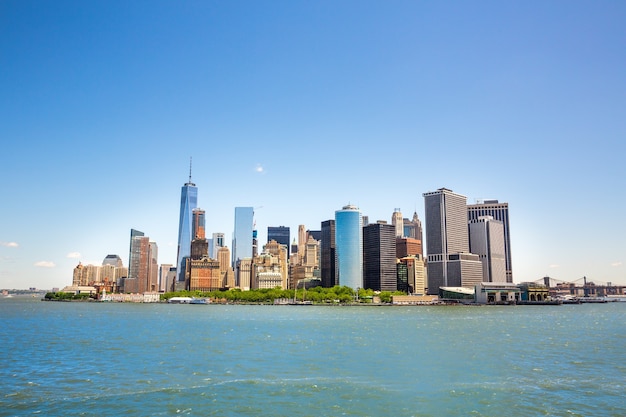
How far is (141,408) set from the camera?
106ft

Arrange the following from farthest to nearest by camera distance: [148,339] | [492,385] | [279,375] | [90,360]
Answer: [148,339]
[90,360]
[279,375]
[492,385]

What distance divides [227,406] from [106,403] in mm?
7903

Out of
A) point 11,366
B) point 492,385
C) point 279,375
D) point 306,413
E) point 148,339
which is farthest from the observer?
point 148,339

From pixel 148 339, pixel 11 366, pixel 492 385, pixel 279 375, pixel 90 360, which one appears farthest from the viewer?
pixel 148 339

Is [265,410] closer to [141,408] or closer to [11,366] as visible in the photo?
[141,408]

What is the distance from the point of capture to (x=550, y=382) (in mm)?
40500

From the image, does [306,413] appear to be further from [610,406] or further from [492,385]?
[610,406]

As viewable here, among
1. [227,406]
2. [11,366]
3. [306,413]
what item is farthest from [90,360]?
[306,413]

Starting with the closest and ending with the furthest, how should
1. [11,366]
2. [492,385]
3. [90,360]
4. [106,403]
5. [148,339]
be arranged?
[106,403]
[492,385]
[11,366]
[90,360]
[148,339]

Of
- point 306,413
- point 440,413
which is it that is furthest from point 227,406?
point 440,413

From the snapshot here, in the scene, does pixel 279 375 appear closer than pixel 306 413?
No

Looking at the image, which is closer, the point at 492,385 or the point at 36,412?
the point at 36,412

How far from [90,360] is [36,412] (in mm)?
21514

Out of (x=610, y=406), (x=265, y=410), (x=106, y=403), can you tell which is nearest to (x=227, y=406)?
(x=265, y=410)
